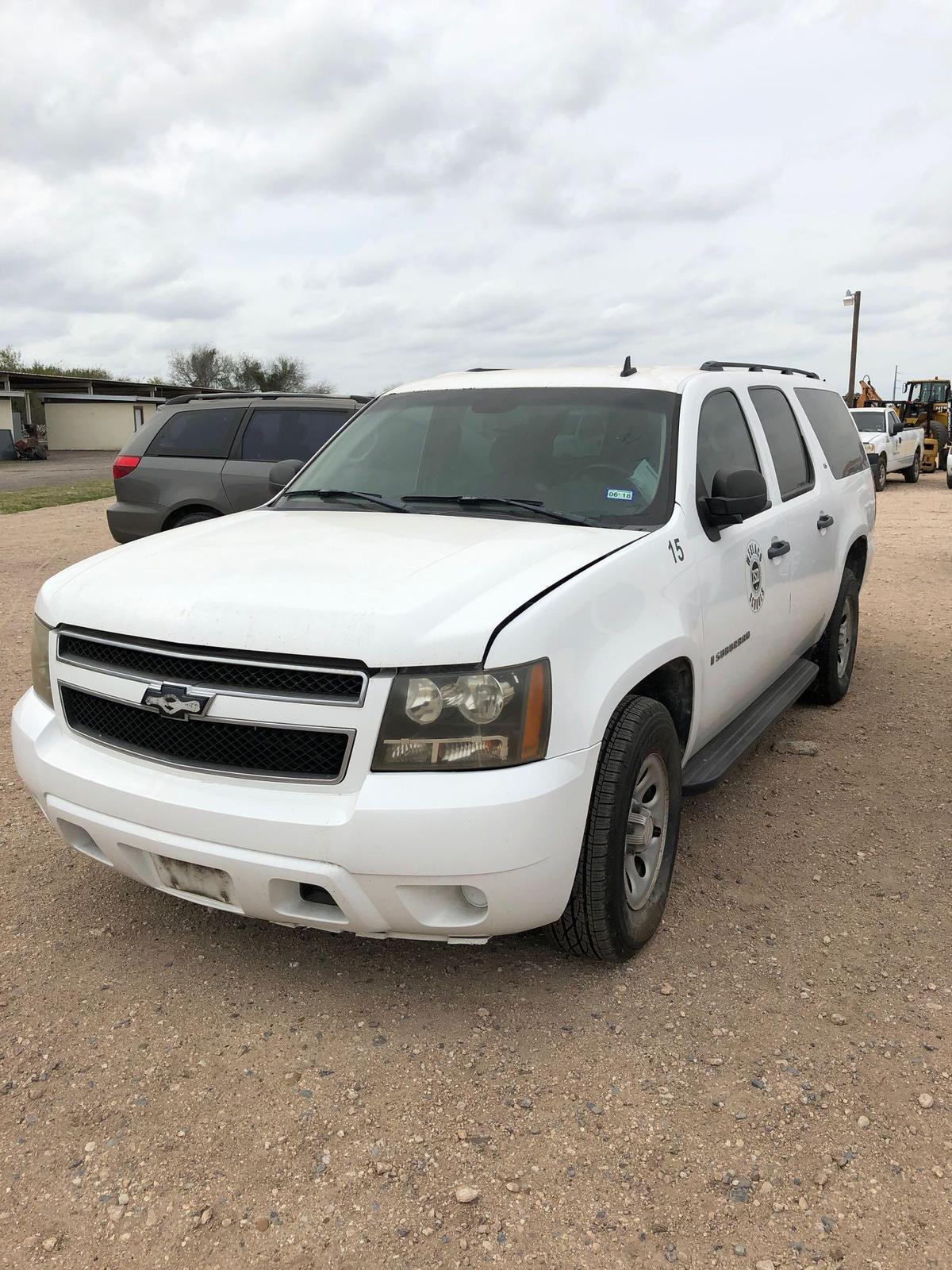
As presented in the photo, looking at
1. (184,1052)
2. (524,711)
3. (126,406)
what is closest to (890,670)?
(524,711)

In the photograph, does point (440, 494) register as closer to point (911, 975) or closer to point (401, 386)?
point (401, 386)

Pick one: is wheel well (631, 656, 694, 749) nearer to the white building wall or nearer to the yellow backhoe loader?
the yellow backhoe loader

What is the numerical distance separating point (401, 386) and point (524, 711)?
260 centimetres

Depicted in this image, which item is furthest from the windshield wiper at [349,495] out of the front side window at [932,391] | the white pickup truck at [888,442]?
the front side window at [932,391]

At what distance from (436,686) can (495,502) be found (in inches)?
50.7

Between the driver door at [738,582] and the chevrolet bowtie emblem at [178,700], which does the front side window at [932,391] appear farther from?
the chevrolet bowtie emblem at [178,700]

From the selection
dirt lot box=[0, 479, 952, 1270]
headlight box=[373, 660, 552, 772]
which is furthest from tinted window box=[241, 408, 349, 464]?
headlight box=[373, 660, 552, 772]

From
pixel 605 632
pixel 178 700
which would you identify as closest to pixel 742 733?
pixel 605 632

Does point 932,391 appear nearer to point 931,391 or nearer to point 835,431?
point 931,391

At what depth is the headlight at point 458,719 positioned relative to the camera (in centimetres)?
250

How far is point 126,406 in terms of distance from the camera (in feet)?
171

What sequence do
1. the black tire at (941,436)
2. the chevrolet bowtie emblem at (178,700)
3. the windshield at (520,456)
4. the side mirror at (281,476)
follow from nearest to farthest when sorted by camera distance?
1. the chevrolet bowtie emblem at (178,700)
2. the windshield at (520,456)
3. the side mirror at (281,476)
4. the black tire at (941,436)

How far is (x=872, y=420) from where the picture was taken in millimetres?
22297

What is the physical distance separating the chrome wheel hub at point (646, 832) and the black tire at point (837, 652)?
2.69 m
